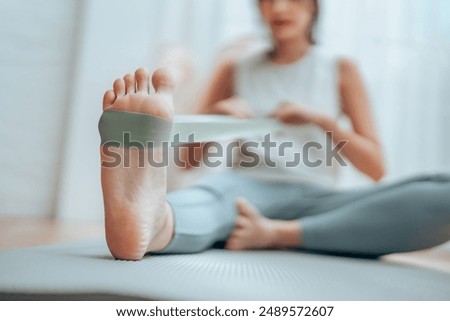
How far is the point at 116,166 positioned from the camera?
46 centimetres

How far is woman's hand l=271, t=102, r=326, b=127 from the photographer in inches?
27.8

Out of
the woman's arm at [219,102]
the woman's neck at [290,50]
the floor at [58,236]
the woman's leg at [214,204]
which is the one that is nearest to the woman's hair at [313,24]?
the woman's neck at [290,50]

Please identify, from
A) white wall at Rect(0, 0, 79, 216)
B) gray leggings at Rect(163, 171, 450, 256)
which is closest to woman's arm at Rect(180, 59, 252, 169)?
gray leggings at Rect(163, 171, 450, 256)

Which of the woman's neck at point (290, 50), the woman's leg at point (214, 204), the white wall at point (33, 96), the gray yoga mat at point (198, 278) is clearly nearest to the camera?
the gray yoga mat at point (198, 278)

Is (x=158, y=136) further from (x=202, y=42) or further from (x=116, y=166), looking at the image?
(x=202, y=42)

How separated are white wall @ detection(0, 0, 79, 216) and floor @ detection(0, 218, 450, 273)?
0.10 feet

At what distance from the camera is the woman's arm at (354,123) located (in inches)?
28.1

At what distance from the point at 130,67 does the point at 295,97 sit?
288mm

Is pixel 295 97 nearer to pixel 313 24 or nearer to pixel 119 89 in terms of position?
pixel 313 24

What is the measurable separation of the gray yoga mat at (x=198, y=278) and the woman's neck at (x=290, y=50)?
375mm

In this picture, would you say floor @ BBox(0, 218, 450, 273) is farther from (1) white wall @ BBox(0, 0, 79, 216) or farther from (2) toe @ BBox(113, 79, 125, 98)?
(2) toe @ BBox(113, 79, 125, 98)

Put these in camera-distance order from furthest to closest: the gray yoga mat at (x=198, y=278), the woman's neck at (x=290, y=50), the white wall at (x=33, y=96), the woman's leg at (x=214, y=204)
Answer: the woman's neck at (x=290, y=50) → the white wall at (x=33, y=96) → the woman's leg at (x=214, y=204) → the gray yoga mat at (x=198, y=278)

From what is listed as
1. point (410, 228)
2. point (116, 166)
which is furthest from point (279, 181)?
point (116, 166)

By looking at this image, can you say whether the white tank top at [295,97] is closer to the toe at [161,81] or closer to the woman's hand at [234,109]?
the woman's hand at [234,109]
